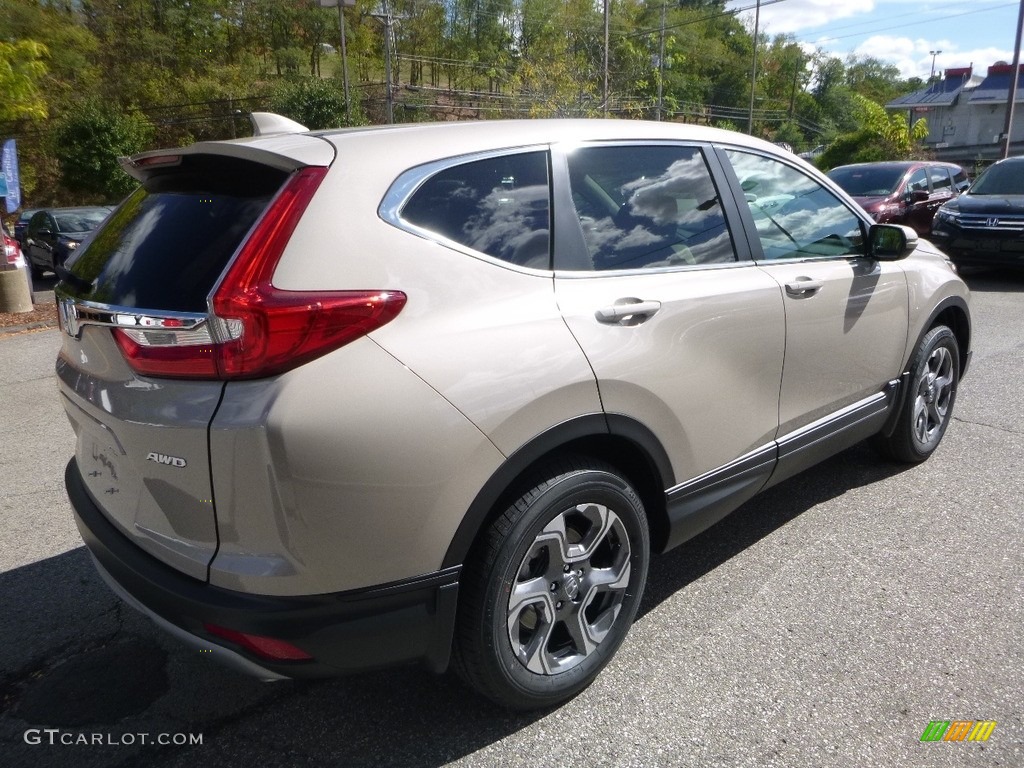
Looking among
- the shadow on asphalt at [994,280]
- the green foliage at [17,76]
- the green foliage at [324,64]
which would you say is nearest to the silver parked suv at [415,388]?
the shadow on asphalt at [994,280]

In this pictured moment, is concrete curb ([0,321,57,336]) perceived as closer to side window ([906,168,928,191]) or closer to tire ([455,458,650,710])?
tire ([455,458,650,710])

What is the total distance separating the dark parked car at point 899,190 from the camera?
12898mm

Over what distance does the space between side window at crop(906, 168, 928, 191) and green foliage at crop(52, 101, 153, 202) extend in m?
32.9

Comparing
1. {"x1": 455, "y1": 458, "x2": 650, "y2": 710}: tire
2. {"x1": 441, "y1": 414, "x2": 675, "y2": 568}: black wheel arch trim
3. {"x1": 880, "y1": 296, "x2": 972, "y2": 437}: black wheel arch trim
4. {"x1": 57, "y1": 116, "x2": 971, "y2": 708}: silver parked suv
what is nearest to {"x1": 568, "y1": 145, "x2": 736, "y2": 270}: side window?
{"x1": 57, "y1": 116, "x2": 971, "y2": 708}: silver parked suv

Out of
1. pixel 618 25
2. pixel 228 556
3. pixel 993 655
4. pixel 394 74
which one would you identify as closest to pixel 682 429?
pixel 993 655

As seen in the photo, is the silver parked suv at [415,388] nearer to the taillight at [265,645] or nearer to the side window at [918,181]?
the taillight at [265,645]

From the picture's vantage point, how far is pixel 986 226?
11141 millimetres

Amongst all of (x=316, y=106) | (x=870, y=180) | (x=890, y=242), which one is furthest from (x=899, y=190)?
(x=316, y=106)

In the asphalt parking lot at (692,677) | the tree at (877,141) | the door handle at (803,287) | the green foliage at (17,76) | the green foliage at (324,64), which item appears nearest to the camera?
the asphalt parking lot at (692,677)

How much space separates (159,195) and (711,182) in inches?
77.9

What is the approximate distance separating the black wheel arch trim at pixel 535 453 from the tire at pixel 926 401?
2242 mm

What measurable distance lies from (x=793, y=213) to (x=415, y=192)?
2.01 meters

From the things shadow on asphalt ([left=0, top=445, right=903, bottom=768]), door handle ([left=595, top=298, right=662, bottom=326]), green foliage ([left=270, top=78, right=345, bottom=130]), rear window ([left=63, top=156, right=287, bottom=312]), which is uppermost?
green foliage ([left=270, top=78, right=345, bottom=130])

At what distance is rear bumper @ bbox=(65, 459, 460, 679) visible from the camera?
2051 mm
